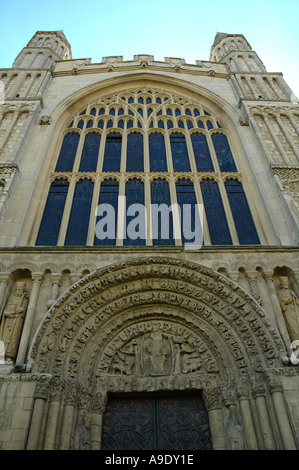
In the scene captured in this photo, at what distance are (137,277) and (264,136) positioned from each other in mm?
7112

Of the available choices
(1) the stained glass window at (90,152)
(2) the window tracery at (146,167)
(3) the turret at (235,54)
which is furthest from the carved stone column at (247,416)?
(3) the turret at (235,54)

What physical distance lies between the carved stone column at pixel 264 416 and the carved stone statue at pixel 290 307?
4.18 feet

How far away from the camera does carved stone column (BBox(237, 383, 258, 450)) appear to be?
588cm

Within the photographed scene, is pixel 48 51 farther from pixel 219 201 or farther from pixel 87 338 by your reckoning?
pixel 87 338

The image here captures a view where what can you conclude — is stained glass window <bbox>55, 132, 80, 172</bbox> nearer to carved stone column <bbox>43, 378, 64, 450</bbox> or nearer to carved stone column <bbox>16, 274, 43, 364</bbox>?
carved stone column <bbox>16, 274, 43, 364</bbox>

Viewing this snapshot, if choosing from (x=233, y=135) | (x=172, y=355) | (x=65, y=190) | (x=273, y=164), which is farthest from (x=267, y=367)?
(x=233, y=135)

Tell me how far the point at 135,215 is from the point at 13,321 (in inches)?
179

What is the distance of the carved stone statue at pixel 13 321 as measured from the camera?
6.61 meters

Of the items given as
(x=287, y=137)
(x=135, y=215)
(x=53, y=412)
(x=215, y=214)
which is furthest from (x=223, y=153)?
(x=53, y=412)

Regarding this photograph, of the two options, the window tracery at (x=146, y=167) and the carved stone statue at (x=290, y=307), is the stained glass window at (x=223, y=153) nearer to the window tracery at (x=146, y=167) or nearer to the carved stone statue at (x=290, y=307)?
the window tracery at (x=146, y=167)

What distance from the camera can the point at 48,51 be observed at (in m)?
16.8

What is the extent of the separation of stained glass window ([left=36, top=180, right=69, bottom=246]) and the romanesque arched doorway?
106 inches

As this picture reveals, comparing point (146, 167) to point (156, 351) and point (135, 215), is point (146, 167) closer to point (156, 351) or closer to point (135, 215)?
point (135, 215)

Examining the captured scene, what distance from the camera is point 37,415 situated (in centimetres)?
575
